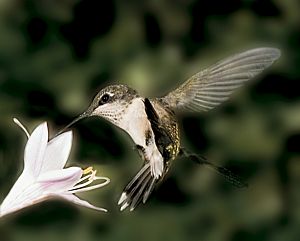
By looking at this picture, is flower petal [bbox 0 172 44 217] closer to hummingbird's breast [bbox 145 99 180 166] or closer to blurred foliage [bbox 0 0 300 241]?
hummingbird's breast [bbox 145 99 180 166]

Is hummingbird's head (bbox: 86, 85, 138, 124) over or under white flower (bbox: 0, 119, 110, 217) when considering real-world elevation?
over

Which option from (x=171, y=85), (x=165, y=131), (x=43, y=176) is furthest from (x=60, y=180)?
(x=171, y=85)

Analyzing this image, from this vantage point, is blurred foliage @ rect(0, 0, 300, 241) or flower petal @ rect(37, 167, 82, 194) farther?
blurred foliage @ rect(0, 0, 300, 241)

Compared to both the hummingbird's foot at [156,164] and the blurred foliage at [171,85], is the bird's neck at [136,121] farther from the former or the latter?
the blurred foliage at [171,85]

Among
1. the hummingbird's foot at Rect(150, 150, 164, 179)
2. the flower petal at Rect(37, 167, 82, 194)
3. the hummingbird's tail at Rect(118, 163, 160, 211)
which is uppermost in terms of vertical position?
the flower petal at Rect(37, 167, 82, 194)

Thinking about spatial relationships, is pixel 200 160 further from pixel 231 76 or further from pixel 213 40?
pixel 213 40

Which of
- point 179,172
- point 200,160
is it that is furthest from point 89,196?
point 200,160

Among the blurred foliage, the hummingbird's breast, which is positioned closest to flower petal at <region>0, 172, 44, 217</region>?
the hummingbird's breast

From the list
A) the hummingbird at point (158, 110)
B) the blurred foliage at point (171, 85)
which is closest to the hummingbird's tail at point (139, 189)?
the hummingbird at point (158, 110)
